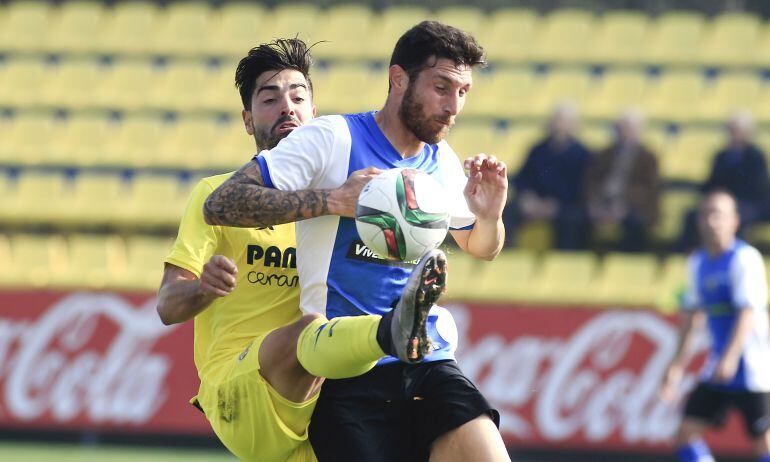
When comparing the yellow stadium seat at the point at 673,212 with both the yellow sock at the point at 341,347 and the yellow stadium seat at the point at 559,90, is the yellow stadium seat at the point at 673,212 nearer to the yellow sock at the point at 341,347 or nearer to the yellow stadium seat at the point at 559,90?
the yellow stadium seat at the point at 559,90

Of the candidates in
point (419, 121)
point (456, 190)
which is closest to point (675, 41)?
point (456, 190)

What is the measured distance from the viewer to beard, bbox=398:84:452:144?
14.6 feet

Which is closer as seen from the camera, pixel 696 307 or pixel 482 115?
pixel 696 307

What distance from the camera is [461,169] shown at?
4.82 m

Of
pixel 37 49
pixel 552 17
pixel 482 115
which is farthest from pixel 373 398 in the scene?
pixel 37 49

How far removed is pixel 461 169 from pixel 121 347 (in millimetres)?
6371

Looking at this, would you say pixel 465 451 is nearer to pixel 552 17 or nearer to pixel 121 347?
pixel 121 347

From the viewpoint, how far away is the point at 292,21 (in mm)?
14125

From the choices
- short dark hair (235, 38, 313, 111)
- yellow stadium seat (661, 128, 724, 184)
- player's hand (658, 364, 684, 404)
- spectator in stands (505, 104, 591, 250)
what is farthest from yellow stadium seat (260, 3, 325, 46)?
short dark hair (235, 38, 313, 111)

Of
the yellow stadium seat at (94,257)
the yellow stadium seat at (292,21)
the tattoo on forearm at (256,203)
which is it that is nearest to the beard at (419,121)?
the tattoo on forearm at (256,203)

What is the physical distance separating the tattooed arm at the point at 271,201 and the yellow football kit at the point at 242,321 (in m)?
0.52

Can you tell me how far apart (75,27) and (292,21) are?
2342mm

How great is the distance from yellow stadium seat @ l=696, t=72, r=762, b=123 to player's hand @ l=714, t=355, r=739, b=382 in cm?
439

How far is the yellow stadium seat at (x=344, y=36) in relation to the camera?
13.8 m
